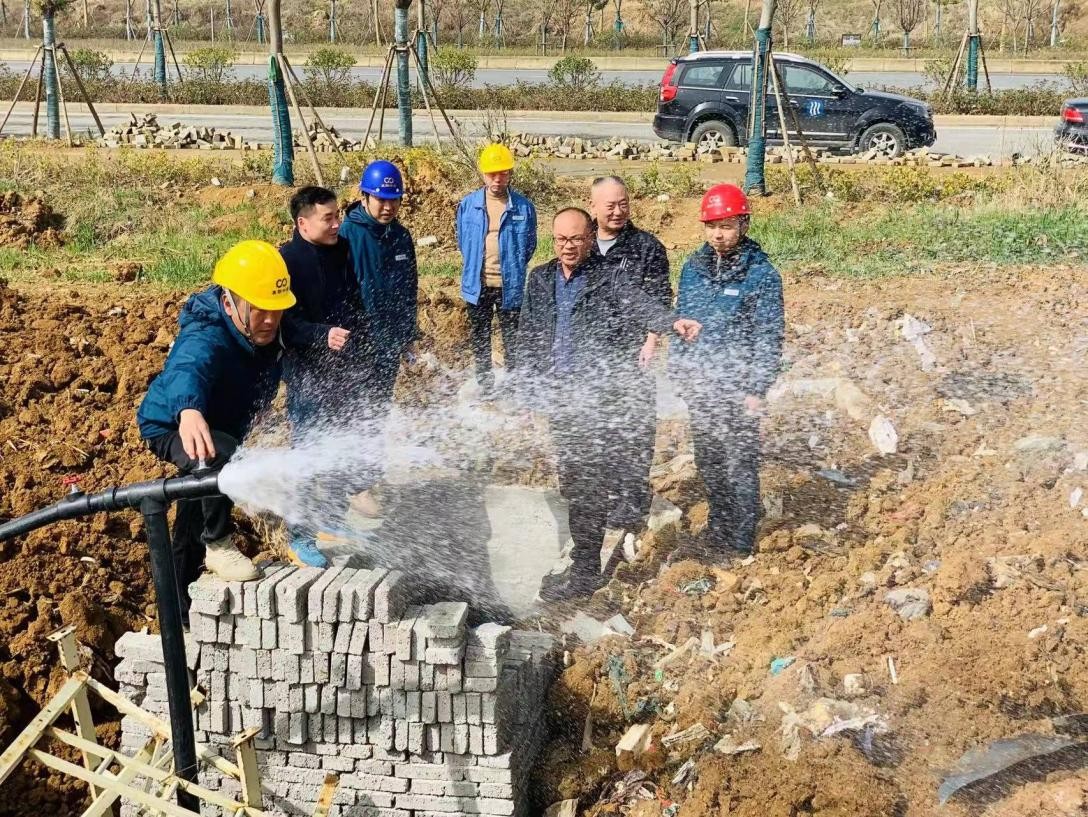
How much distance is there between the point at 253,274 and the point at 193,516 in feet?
3.94

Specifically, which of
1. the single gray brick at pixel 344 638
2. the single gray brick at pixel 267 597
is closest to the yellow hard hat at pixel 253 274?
the single gray brick at pixel 267 597

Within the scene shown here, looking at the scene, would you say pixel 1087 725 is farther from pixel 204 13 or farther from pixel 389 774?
pixel 204 13

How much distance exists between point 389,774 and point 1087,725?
2.89m

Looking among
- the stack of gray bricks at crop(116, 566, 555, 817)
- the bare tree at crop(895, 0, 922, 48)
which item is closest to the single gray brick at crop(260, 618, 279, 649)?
the stack of gray bricks at crop(116, 566, 555, 817)

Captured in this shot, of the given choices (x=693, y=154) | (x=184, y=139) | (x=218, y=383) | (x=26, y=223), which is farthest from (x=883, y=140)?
(x=218, y=383)

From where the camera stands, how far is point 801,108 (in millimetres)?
17609

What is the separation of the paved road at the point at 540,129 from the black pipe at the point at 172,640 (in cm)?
1614

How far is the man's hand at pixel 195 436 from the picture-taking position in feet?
14.3

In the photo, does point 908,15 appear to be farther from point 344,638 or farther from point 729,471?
point 344,638

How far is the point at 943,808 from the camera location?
451 centimetres

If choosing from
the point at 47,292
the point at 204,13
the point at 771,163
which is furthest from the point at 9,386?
the point at 204,13

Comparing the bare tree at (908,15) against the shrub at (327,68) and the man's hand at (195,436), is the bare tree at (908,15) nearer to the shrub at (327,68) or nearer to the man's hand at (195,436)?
the shrub at (327,68)

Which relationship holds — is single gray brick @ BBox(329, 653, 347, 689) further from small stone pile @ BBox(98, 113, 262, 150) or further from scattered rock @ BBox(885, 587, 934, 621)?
small stone pile @ BBox(98, 113, 262, 150)

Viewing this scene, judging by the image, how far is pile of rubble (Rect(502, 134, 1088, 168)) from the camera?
16.1m
